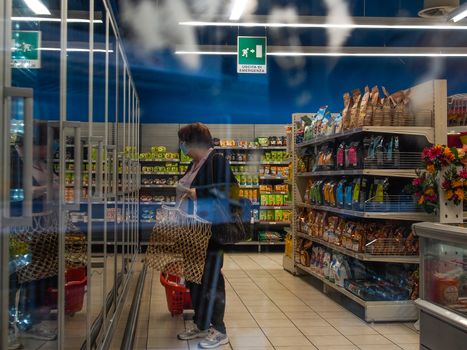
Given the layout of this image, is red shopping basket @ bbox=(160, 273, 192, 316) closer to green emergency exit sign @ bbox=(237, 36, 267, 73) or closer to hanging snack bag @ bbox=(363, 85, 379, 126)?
hanging snack bag @ bbox=(363, 85, 379, 126)

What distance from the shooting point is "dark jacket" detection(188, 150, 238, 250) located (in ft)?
13.0

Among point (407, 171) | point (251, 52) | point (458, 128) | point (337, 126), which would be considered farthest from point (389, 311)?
point (251, 52)

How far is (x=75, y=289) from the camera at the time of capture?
282cm

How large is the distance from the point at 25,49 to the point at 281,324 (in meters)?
3.73

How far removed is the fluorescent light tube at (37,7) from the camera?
5.66 ft

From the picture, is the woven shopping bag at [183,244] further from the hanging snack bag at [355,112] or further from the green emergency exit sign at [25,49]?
the green emergency exit sign at [25,49]

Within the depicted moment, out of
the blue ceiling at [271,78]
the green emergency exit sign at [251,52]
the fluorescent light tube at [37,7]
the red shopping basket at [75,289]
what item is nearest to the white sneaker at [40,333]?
the red shopping basket at [75,289]

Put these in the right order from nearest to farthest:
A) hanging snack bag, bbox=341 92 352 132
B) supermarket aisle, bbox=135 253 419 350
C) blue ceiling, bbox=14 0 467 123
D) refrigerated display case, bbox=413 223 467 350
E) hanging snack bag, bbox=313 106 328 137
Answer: refrigerated display case, bbox=413 223 467 350 → supermarket aisle, bbox=135 253 419 350 → hanging snack bag, bbox=341 92 352 132 → hanging snack bag, bbox=313 106 328 137 → blue ceiling, bbox=14 0 467 123

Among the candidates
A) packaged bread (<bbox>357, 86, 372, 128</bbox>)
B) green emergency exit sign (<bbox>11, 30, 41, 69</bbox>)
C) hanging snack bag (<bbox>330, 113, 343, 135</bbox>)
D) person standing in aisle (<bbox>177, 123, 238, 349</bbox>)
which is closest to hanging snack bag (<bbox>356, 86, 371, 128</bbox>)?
packaged bread (<bbox>357, 86, 372, 128</bbox>)

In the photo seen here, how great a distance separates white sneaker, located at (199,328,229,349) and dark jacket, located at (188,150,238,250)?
0.68 meters

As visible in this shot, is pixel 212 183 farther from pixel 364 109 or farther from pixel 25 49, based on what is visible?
pixel 25 49

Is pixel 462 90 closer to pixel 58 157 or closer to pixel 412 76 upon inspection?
pixel 412 76

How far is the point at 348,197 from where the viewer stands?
5281 millimetres

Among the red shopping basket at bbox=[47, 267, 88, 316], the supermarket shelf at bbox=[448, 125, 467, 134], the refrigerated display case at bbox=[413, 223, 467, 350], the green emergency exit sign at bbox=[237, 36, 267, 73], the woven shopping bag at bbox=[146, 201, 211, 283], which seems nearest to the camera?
the red shopping basket at bbox=[47, 267, 88, 316]
